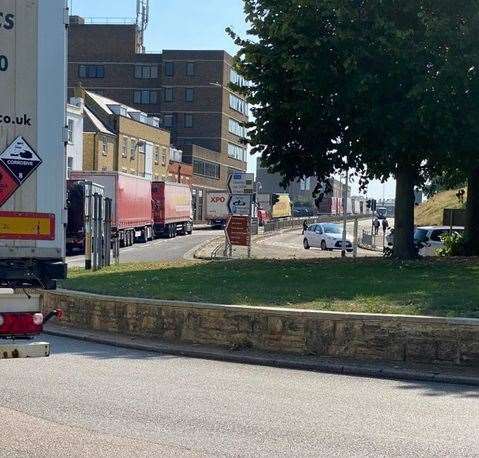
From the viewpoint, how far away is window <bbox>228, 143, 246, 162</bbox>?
113 meters

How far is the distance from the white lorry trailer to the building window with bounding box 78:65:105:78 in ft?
320

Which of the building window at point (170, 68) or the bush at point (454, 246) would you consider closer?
the bush at point (454, 246)

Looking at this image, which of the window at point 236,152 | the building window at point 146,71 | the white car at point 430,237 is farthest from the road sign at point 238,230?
the window at point 236,152

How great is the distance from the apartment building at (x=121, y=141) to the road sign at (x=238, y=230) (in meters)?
43.4

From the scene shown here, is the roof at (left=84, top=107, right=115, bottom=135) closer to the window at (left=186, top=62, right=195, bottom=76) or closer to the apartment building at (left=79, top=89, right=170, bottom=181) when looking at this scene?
the apartment building at (left=79, top=89, right=170, bottom=181)

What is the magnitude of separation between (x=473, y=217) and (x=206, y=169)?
79664 mm

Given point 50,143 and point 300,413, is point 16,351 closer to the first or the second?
point 50,143

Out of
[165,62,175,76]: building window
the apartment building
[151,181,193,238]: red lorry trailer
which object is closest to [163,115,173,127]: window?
[165,62,175,76]: building window

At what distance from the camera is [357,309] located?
1352 centimetres

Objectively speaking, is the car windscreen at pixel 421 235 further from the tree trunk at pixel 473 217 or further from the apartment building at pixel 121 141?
the apartment building at pixel 121 141

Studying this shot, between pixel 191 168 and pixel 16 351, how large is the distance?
9139cm

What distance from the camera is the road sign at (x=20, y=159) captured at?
26.3 feet

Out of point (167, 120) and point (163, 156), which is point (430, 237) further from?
point (167, 120)

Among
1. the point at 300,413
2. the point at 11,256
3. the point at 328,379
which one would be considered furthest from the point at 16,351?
the point at 328,379
